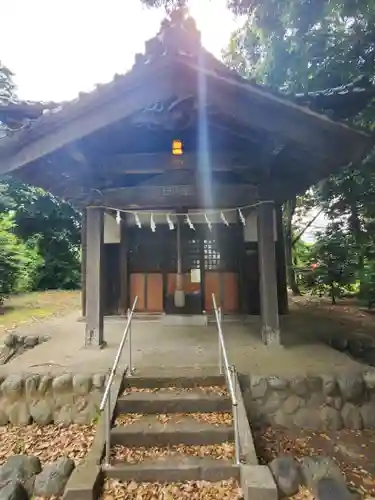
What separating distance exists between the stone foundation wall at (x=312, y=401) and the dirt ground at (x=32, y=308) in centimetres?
761

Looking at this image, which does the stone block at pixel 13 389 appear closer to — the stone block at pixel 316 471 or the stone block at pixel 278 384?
the stone block at pixel 278 384

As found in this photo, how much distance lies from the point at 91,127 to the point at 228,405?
3.81 m

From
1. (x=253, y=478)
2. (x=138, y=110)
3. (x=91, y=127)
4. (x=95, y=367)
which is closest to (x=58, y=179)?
(x=91, y=127)

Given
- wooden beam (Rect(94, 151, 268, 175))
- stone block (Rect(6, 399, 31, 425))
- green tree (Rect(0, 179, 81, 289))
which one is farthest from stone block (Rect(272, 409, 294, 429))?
green tree (Rect(0, 179, 81, 289))

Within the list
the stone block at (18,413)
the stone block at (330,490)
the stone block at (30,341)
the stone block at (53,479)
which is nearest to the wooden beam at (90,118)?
the stone block at (18,413)

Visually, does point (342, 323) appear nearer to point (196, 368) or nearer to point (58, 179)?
point (196, 368)

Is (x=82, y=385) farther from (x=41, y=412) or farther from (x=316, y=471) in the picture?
(x=316, y=471)

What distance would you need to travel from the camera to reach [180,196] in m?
5.60

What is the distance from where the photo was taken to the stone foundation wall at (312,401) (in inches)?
160

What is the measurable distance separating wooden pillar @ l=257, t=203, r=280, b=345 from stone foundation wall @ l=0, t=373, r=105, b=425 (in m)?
2.64

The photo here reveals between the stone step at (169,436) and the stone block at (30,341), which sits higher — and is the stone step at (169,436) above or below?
below

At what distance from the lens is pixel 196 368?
4.43 metres

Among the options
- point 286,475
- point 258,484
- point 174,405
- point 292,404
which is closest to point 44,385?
point 174,405

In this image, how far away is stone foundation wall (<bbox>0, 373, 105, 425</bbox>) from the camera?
13.6 ft
